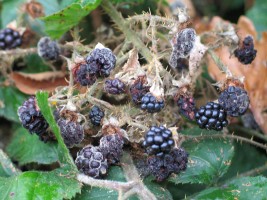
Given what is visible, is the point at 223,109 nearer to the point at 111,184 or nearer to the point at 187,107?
the point at 187,107

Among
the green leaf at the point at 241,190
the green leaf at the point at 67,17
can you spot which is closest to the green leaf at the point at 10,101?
the green leaf at the point at 67,17

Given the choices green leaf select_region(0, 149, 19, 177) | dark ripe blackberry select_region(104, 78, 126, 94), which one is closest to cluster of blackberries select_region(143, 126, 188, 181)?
dark ripe blackberry select_region(104, 78, 126, 94)

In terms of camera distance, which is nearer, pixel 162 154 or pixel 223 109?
pixel 162 154

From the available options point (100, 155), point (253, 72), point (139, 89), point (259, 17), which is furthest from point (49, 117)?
point (259, 17)

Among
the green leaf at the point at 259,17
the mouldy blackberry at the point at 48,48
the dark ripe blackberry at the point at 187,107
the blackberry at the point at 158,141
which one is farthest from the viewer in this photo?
the green leaf at the point at 259,17

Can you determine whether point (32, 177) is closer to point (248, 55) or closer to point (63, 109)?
point (63, 109)

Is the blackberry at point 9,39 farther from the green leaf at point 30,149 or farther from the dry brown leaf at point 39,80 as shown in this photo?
the green leaf at point 30,149

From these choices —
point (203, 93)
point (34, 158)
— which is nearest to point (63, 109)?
point (34, 158)
